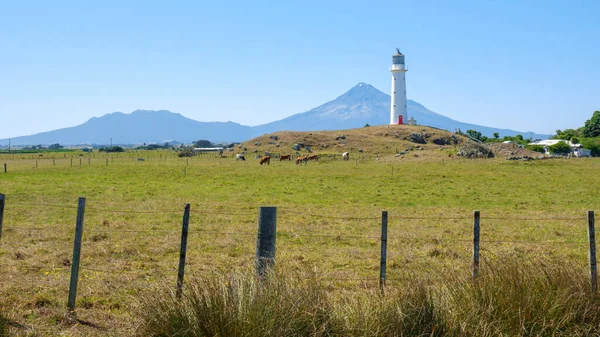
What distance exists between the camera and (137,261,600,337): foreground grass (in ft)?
24.4

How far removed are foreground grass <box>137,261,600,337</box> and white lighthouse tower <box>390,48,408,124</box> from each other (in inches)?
4595

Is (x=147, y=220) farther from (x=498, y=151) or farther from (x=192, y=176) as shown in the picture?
(x=498, y=151)

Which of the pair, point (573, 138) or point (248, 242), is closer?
point (248, 242)

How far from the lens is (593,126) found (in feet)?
368

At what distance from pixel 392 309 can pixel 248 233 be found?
10731 millimetres

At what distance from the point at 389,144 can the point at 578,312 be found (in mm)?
87389

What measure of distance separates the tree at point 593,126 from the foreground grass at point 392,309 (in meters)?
116

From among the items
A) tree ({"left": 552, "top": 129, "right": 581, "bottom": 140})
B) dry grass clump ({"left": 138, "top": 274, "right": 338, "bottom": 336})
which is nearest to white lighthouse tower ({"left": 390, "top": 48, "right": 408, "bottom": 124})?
tree ({"left": 552, "top": 129, "right": 581, "bottom": 140})

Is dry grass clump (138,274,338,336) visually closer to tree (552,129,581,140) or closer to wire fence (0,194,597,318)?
wire fence (0,194,597,318)

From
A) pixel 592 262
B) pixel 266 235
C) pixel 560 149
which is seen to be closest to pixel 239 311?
pixel 266 235

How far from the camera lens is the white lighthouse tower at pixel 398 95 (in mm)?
125062

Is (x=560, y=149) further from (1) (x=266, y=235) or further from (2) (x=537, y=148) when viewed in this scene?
(1) (x=266, y=235)

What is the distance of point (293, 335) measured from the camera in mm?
7391

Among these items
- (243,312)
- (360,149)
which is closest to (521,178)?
(243,312)
